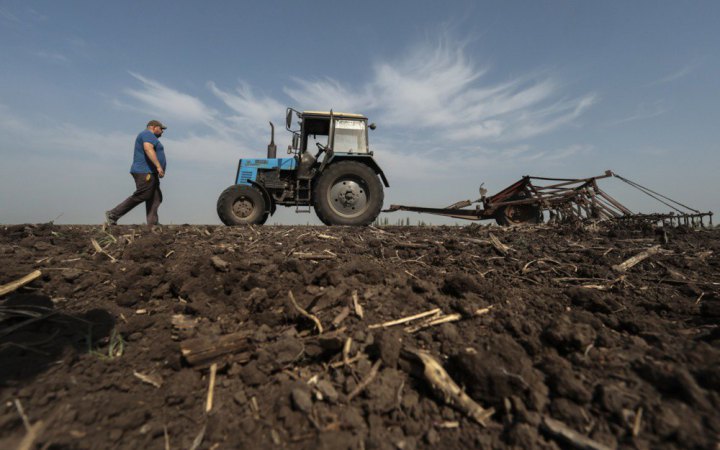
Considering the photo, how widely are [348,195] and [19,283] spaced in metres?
5.10

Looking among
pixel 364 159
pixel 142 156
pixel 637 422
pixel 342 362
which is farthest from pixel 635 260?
pixel 142 156

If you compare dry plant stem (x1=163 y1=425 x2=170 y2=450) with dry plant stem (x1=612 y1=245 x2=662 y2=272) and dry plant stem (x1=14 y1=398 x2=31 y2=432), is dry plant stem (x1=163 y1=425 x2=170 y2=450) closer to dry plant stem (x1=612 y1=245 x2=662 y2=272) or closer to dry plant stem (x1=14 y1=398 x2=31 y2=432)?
dry plant stem (x1=14 y1=398 x2=31 y2=432)

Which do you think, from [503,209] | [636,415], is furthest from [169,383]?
[503,209]

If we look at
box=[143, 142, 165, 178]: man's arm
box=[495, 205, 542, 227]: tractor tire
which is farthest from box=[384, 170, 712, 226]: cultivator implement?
box=[143, 142, 165, 178]: man's arm

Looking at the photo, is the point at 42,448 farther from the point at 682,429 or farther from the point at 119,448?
the point at 682,429

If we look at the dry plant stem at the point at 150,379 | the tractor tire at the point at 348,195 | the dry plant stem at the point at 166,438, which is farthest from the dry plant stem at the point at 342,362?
the tractor tire at the point at 348,195

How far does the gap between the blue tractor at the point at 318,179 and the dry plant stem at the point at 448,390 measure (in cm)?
519

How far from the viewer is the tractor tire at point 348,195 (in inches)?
269

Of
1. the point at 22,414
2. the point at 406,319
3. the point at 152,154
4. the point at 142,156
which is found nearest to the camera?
the point at 22,414

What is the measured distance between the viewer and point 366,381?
68.6 inches

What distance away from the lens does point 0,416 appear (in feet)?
4.91

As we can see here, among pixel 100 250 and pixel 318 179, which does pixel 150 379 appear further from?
pixel 318 179

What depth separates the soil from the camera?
58.7 inches

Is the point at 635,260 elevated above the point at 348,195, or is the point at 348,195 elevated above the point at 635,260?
the point at 348,195
